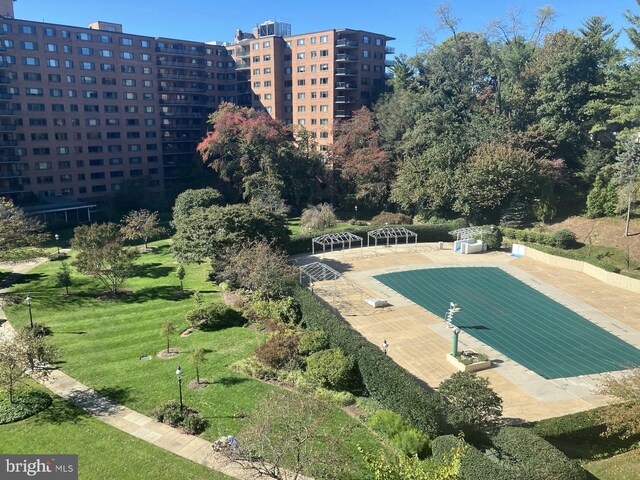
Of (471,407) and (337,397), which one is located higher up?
(471,407)

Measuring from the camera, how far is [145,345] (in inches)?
1102

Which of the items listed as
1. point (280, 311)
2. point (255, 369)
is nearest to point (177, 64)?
point (280, 311)

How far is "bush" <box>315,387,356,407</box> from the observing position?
72.2 feet

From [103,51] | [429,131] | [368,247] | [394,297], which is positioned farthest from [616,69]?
[103,51]

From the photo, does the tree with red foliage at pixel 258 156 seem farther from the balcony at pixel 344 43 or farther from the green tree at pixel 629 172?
the green tree at pixel 629 172

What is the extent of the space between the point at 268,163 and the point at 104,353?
129 ft

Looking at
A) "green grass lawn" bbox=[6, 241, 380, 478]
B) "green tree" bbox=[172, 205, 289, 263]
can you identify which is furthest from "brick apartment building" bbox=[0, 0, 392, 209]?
"green tree" bbox=[172, 205, 289, 263]

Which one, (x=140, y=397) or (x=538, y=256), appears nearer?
(x=140, y=397)

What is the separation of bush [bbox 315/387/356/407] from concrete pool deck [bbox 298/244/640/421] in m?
4.51

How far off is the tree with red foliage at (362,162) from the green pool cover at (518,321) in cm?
2088

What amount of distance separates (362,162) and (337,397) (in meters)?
45.7

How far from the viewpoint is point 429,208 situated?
59.4 metres

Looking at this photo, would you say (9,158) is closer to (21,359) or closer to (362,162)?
(362,162)

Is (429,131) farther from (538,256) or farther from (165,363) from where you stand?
(165,363)
